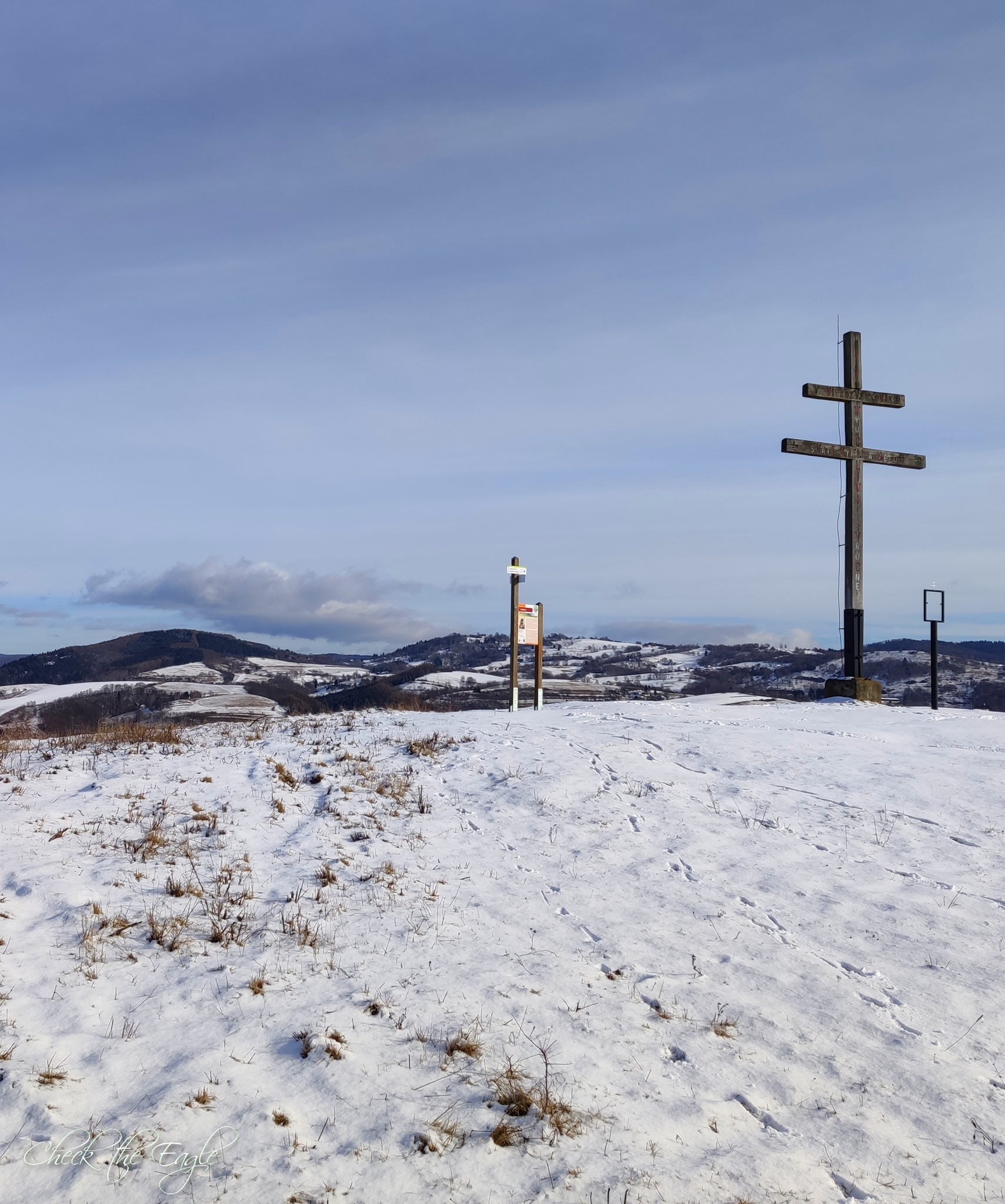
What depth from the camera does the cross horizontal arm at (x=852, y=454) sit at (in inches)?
765

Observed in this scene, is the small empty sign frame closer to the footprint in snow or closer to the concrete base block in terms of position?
the concrete base block

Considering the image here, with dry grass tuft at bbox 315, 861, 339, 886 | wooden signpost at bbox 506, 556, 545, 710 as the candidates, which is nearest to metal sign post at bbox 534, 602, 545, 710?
wooden signpost at bbox 506, 556, 545, 710

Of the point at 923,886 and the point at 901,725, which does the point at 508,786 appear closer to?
the point at 923,886

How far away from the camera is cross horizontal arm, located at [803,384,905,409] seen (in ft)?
64.4

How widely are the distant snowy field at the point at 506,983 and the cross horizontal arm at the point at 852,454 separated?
973 cm

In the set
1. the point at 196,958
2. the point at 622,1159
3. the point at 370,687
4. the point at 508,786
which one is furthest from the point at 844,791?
the point at 370,687

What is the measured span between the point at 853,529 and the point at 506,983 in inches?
686

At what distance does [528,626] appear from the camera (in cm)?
1894

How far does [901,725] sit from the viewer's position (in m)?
15.1

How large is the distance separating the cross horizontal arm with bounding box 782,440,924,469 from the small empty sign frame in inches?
297

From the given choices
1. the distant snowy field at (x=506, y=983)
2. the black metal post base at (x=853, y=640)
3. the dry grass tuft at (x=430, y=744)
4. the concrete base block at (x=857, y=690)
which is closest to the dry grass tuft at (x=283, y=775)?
the distant snowy field at (x=506, y=983)

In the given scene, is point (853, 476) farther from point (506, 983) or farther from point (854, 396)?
point (506, 983)

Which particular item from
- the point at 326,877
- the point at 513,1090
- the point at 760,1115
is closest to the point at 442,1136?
the point at 513,1090

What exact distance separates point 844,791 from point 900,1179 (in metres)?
7.04
